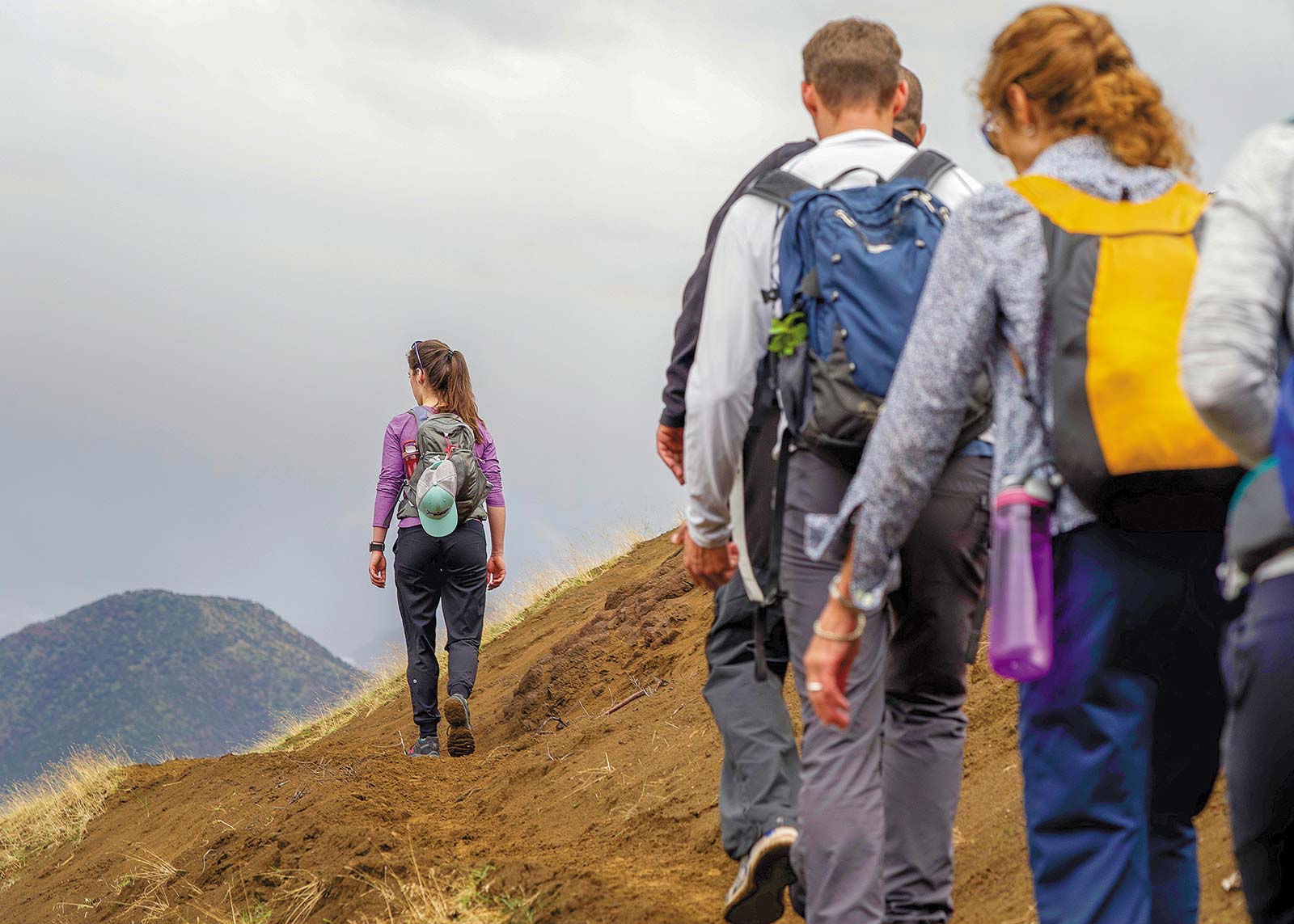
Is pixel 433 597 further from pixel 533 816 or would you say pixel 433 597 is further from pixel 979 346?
pixel 979 346

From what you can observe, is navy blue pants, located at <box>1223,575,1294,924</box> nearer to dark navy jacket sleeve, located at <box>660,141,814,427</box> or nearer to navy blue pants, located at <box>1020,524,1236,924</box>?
navy blue pants, located at <box>1020,524,1236,924</box>

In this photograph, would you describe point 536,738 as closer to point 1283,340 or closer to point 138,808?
point 138,808

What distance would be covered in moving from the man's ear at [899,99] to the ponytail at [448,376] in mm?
4876

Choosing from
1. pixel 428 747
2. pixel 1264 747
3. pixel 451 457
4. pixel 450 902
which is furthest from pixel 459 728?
pixel 1264 747

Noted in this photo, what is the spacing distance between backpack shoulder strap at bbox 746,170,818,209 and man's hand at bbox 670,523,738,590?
0.85 metres

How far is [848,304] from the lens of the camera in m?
2.80

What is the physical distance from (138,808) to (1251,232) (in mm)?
9553

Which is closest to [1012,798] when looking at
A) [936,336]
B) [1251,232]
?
[936,336]

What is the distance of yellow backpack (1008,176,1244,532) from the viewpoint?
192 centimetres

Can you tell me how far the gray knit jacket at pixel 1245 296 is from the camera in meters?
1.69

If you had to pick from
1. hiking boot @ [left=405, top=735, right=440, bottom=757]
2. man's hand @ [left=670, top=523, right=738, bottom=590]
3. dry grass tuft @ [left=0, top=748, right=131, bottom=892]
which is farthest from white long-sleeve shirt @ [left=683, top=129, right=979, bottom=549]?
dry grass tuft @ [left=0, top=748, right=131, bottom=892]

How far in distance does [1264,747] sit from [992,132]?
46.7 inches

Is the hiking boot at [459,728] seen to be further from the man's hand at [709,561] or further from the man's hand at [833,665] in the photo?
the man's hand at [833,665]

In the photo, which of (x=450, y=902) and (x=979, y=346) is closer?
(x=979, y=346)
